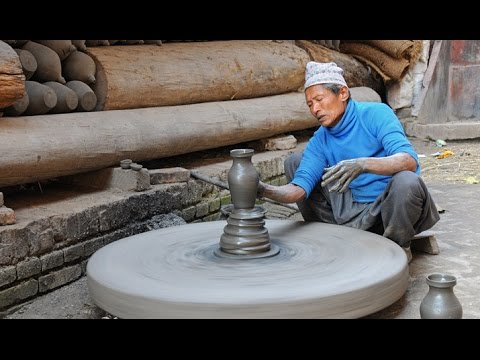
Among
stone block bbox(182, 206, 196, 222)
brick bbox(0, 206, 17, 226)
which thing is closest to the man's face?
stone block bbox(182, 206, 196, 222)

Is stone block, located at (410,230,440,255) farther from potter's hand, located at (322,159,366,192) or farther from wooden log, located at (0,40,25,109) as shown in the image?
wooden log, located at (0,40,25,109)

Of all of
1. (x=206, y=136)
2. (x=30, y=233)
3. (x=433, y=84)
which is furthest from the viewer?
(x=433, y=84)

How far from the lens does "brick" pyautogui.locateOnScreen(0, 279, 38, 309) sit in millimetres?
3654

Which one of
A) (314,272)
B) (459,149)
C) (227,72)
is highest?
(227,72)

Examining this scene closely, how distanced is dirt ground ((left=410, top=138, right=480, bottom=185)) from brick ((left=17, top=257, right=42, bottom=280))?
15.0ft

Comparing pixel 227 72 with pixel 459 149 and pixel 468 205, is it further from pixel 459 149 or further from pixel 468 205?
pixel 459 149

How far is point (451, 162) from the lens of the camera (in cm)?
816

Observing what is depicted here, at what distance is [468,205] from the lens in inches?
233

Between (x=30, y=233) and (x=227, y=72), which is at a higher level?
(x=227, y=72)

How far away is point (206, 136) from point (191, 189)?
0.73m

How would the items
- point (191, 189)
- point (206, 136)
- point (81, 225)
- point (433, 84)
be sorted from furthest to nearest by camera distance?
1. point (433, 84)
2. point (206, 136)
3. point (191, 189)
4. point (81, 225)

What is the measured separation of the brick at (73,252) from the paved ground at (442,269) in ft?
0.50

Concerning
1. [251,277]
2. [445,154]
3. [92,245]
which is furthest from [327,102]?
[445,154]

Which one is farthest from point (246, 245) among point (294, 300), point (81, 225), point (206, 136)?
point (206, 136)
